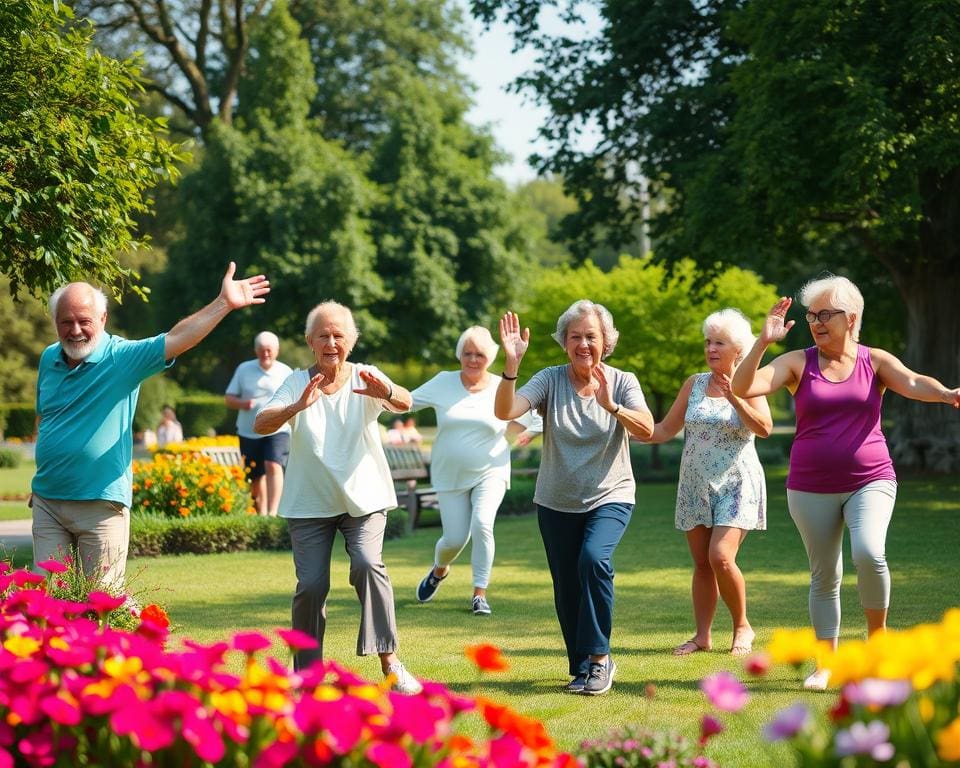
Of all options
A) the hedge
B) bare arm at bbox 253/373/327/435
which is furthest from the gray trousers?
the hedge

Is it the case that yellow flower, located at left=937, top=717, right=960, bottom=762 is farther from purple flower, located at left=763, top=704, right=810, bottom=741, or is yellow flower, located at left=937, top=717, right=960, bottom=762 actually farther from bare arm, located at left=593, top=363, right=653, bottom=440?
bare arm, located at left=593, top=363, right=653, bottom=440

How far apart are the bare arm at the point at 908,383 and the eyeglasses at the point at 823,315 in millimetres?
280

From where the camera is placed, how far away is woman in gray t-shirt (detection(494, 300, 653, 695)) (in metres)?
6.73

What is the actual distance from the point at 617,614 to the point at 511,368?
12.4ft

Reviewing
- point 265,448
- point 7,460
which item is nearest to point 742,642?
point 265,448

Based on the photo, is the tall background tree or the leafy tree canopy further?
the tall background tree

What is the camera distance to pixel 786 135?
60.3ft

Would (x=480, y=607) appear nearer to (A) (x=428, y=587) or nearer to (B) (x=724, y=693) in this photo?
(A) (x=428, y=587)

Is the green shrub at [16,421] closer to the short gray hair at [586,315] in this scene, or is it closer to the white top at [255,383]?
the white top at [255,383]

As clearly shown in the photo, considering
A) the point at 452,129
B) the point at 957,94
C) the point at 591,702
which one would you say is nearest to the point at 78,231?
the point at 591,702

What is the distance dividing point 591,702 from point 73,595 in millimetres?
2696

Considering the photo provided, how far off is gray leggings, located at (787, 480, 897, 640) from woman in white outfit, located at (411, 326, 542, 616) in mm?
3365

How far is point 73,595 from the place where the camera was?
6.08m

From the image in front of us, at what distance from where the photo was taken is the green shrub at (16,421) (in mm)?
47938
